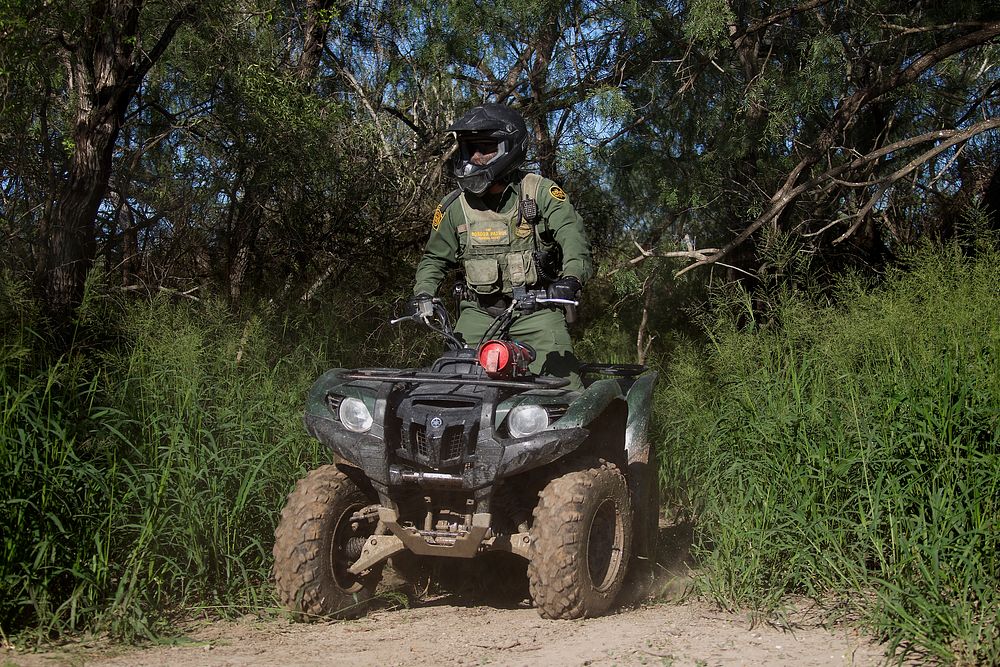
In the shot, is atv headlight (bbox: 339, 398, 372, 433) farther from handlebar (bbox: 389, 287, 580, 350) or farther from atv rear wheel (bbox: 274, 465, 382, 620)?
handlebar (bbox: 389, 287, 580, 350)

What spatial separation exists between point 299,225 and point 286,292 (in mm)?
584

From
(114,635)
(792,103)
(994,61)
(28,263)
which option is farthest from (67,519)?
(994,61)

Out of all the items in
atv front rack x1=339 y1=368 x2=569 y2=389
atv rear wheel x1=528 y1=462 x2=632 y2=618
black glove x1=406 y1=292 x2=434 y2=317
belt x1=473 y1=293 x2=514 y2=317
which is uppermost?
belt x1=473 y1=293 x2=514 y2=317

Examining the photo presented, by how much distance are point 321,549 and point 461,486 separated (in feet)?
2.19

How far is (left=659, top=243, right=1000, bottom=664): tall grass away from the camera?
146 inches

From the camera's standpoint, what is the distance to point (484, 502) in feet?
13.7

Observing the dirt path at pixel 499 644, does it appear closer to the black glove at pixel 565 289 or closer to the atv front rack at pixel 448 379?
the atv front rack at pixel 448 379

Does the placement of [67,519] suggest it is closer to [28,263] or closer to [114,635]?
[114,635]

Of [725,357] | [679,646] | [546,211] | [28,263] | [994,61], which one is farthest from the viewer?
[994,61]

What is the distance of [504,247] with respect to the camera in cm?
523

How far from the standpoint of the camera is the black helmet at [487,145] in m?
5.00

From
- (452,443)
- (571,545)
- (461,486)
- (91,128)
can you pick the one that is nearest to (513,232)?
(452,443)

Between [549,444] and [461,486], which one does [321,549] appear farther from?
[549,444]

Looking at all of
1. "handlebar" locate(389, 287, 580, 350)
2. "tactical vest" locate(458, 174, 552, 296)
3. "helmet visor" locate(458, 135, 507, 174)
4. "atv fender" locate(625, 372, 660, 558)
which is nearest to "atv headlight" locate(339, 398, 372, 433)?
"handlebar" locate(389, 287, 580, 350)
